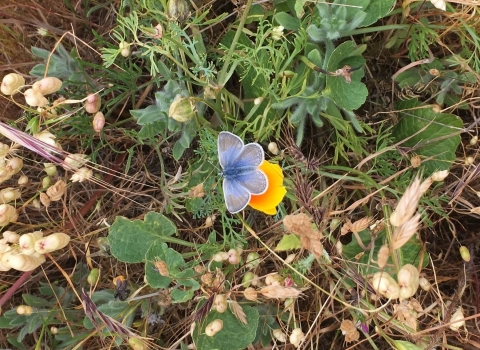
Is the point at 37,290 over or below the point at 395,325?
below

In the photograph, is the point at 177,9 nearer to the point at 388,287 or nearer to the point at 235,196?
the point at 235,196

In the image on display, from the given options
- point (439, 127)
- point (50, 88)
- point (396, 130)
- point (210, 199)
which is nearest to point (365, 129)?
point (396, 130)

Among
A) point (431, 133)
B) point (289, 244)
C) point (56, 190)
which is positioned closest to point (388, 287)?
point (289, 244)

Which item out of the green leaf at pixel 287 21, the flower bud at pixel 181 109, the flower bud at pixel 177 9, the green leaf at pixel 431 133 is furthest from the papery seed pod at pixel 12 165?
the green leaf at pixel 431 133

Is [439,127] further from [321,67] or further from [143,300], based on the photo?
[143,300]

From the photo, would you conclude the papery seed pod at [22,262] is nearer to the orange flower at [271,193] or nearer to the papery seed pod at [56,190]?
the papery seed pod at [56,190]

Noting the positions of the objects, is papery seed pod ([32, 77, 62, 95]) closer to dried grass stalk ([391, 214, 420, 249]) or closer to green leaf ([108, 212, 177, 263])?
green leaf ([108, 212, 177, 263])
